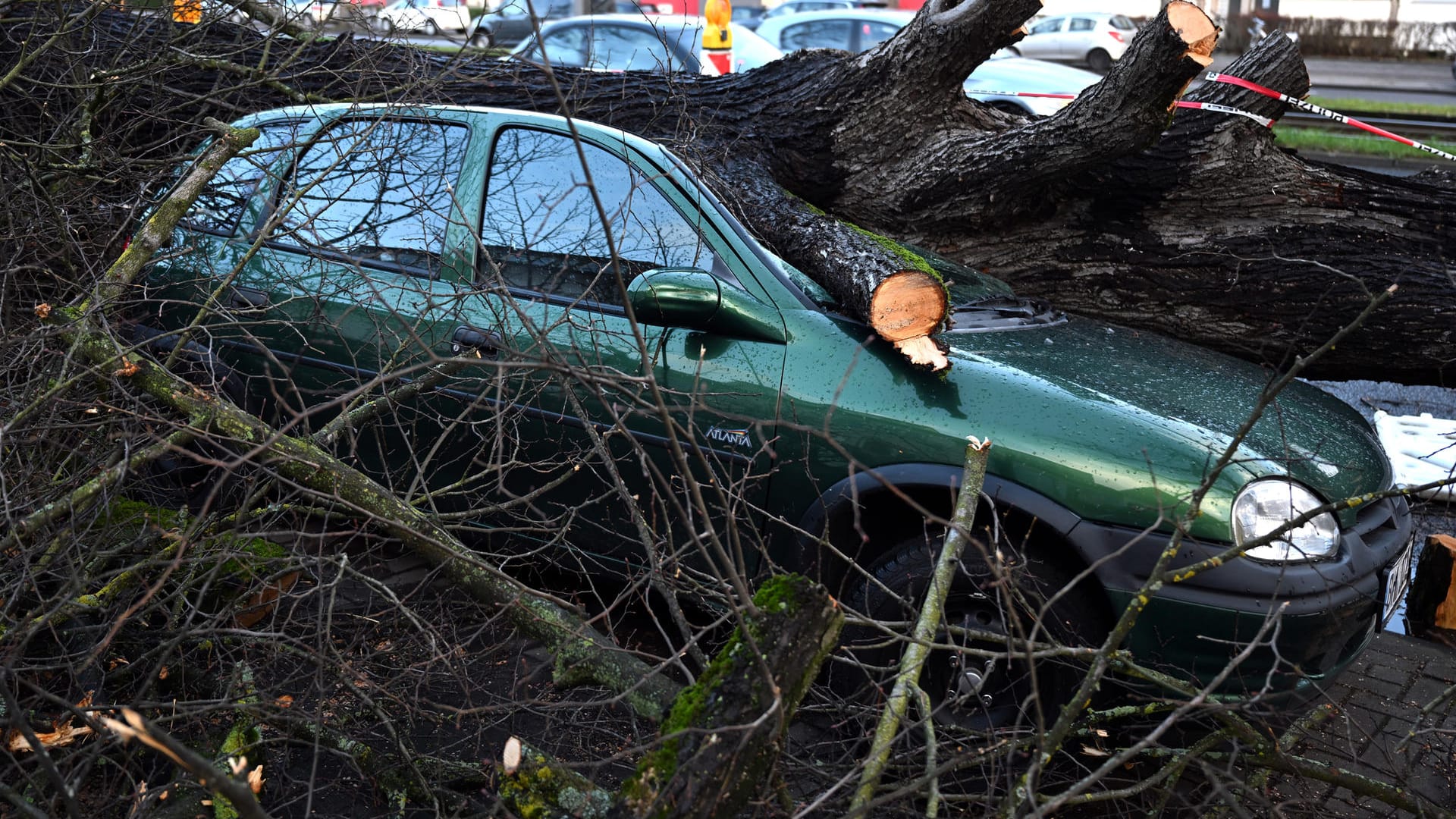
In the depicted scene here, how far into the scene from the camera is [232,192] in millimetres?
4520

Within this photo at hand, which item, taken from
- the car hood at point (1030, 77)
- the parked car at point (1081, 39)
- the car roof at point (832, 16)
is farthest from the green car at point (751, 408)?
the parked car at point (1081, 39)

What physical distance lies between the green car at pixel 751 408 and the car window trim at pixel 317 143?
2cm

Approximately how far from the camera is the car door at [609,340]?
3393 mm

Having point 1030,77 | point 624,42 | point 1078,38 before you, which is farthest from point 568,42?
point 1078,38

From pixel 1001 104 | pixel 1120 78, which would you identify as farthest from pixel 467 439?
pixel 1001 104

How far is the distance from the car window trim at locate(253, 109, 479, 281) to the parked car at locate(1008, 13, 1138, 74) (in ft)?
72.7

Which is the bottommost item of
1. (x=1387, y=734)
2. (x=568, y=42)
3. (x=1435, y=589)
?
(x=1435, y=589)

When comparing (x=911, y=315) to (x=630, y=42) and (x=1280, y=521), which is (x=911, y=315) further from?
(x=630, y=42)

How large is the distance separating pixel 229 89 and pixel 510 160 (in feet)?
3.51

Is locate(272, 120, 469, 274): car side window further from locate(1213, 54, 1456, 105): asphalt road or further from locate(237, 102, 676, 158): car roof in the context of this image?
locate(1213, 54, 1456, 105): asphalt road

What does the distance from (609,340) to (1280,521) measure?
6.41 feet

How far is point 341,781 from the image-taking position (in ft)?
9.85

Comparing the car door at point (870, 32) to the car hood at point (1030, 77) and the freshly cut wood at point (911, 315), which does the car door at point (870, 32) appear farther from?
the freshly cut wood at point (911, 315)

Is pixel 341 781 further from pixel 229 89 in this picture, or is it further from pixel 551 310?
pixel 229 89
